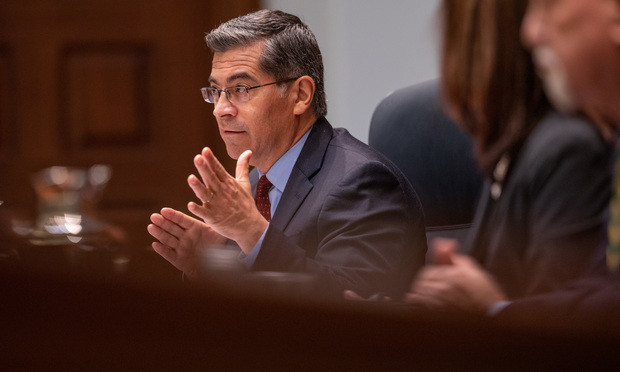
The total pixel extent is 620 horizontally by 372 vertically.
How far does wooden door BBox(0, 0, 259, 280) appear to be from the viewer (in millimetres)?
2508

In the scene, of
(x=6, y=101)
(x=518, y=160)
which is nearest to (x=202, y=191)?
(x=518, y=160)

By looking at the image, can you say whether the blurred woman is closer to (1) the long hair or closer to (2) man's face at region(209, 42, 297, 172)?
(1) the long hair

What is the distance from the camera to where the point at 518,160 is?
2.20 ft

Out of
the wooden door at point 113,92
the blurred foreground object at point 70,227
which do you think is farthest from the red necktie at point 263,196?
the wooden door at point 113,92

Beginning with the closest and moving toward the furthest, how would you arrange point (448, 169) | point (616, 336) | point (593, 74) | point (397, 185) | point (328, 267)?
point (616, 336) → point (593, 74) → point (328, 267) → point (397, 185) → point (448, 169)

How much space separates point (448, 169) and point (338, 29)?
1.85 ft

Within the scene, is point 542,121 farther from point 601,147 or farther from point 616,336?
point 616,336

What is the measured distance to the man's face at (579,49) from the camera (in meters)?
0.56

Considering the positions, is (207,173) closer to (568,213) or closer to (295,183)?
(295,183)

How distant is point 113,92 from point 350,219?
160 cm

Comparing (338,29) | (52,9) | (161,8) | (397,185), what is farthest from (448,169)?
(52,9)

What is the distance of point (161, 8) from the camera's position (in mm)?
2617

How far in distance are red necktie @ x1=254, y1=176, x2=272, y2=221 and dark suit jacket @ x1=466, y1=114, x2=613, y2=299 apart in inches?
23.6

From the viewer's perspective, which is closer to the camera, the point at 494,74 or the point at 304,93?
the point at 494,74
